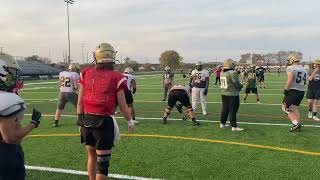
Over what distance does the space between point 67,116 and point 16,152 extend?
1071cm

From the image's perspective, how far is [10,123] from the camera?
3688 mm

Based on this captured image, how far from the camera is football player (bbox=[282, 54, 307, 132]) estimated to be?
10.5 meters

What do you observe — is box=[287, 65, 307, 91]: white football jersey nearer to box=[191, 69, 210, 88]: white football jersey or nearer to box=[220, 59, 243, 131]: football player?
box=[220, 59, 243, 131]: football player

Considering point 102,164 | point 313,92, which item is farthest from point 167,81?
point 102,164

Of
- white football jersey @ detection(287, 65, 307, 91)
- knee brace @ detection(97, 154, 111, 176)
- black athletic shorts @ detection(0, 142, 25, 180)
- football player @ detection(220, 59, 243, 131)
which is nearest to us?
black athletic shorts @ detection(0, 142, 25, 180)

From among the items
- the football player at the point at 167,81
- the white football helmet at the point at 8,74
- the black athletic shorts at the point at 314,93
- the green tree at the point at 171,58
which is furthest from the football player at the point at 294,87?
the green tree at the point at 171,58

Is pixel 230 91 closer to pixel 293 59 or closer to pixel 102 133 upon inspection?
pixel 293 59

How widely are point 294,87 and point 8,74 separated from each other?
8.38 meters

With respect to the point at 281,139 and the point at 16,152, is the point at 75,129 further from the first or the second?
the point at 16,152

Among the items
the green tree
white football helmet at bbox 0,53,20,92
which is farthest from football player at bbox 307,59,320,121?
the green tree

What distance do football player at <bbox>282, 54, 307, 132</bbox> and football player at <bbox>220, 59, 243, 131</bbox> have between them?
1.30 meters

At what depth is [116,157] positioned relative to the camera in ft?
25.9

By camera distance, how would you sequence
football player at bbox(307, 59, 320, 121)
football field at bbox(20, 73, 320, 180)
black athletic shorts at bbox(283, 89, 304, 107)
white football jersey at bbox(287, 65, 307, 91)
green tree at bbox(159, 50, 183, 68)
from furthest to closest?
green tree at bbox(159, 50, 183, 68) → football player at bbox(307, 59, 320, 121) → black athletic shorts at bbox(283, 89, 304, 107) → white football jersey at bbox(287, 65, 307, 91) → football field at bbox(20, 73, 320, 180)

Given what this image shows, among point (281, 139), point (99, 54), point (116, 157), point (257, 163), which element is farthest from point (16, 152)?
point (281, 139)
